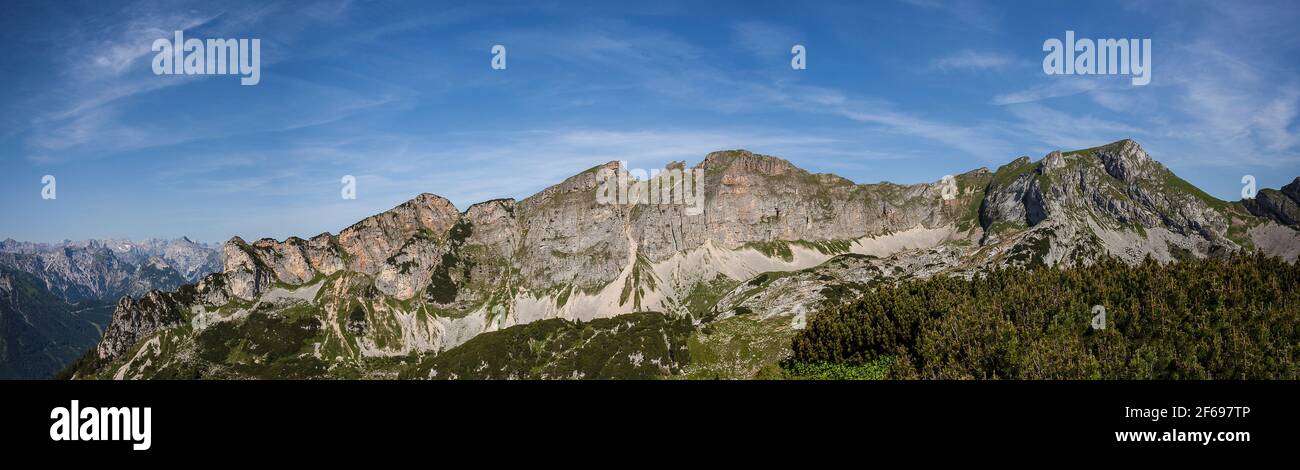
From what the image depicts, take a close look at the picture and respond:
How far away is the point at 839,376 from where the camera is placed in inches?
3265
